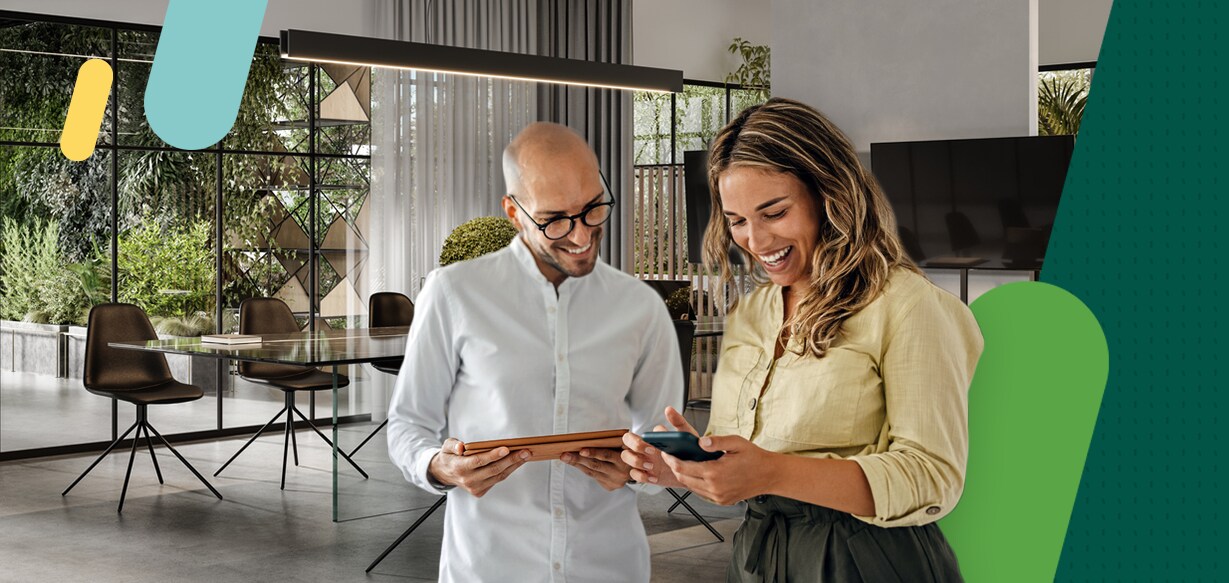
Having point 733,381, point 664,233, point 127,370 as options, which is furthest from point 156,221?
point 733,381

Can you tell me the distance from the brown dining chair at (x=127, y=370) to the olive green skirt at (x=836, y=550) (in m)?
5.40

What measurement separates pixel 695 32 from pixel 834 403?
9.75m

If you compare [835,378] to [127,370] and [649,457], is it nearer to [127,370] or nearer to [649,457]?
[649,457]

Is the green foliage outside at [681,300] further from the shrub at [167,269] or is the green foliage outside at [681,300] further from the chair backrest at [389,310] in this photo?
the shrub at [167,269]

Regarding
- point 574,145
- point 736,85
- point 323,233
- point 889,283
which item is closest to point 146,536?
point 323,233

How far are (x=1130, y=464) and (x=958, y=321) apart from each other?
7.55 ft

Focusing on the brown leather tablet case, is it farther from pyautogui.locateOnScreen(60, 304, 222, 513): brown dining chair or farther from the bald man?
pyautogui.locateOnScreen(60, 304, 222, 513): brown dining chair

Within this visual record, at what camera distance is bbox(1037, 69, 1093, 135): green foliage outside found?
398 inches

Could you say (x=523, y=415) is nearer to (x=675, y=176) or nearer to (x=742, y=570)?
(x=742, y=570)

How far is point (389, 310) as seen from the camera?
8.00 metres

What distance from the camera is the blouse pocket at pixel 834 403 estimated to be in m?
1.59

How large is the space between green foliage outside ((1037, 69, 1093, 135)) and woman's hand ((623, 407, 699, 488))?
9.31 m

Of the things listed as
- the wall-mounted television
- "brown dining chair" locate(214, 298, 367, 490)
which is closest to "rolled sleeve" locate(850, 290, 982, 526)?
the wall-mounted television

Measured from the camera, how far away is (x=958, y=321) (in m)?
1.64
